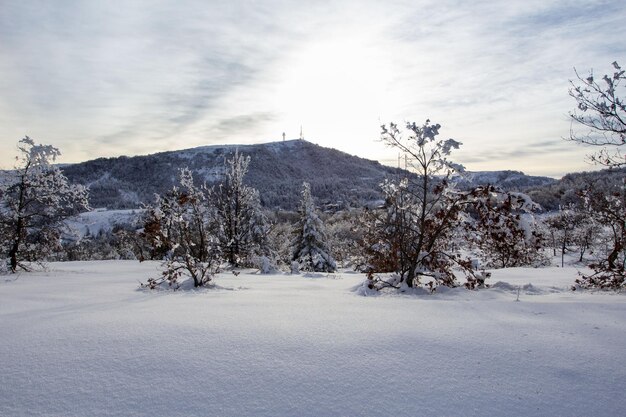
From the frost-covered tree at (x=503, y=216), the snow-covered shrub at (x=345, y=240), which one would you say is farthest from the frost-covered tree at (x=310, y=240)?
the frost-covered tree at (x=503, y=216)

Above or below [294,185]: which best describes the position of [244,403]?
below

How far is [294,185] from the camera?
170125mm

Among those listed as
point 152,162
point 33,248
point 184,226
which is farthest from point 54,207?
point 152,162

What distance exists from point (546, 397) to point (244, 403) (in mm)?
1685

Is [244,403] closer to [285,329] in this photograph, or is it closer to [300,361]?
[300,361]

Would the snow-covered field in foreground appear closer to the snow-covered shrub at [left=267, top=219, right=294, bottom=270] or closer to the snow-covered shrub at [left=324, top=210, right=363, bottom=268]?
the snow-covered shrub at [left=267, top=219, right=294, bottom=270]

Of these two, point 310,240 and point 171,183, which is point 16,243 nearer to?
point 310,240

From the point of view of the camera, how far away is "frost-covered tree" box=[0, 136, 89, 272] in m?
12.9

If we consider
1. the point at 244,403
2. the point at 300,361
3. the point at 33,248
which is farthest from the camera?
the point at 33,248

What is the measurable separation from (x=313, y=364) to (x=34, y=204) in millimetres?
14800

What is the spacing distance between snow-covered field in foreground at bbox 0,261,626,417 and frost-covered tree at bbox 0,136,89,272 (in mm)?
11068

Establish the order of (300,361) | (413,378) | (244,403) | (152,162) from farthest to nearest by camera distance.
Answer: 1. (152,162)
2. (300,361)
3. (413,378)
4. (244,403)

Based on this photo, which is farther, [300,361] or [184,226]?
[184,226]

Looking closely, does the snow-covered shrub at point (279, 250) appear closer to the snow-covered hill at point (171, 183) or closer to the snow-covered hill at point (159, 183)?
the snow-covered hill at point (171, 183)
